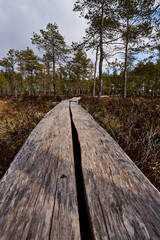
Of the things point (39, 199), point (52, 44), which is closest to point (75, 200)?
point (39, 199)

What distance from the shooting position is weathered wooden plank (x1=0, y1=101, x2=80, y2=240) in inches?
19.2

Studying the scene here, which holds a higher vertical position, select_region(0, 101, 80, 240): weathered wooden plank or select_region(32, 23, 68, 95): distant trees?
select_region(32, 23, 68, 95): distant trees

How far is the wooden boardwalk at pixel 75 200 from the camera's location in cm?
49

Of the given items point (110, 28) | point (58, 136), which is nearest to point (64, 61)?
point (110, 28)

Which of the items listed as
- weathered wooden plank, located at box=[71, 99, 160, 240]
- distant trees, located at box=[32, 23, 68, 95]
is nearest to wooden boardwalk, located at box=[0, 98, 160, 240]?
weathered wooden plank, located at box=[71, 99, 160, 240]

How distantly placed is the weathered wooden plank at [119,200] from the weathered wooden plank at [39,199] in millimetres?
114

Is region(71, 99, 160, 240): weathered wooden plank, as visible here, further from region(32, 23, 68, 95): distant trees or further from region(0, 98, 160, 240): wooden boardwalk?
region(32, 23, 68, 95): distant trees

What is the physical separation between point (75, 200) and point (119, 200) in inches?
10.4

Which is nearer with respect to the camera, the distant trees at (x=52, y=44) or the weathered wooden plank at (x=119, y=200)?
the weathered wooden plank at (x=119, y=200)

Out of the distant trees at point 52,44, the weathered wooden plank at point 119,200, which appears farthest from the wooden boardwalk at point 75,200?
the distant trees at point 52,44

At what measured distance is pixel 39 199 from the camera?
2.12 feet

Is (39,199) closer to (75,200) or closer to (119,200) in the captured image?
(75,200)

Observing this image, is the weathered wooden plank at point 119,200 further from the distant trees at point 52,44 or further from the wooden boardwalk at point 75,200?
the distant trees at point 52,44

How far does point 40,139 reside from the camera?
145 centimetres
